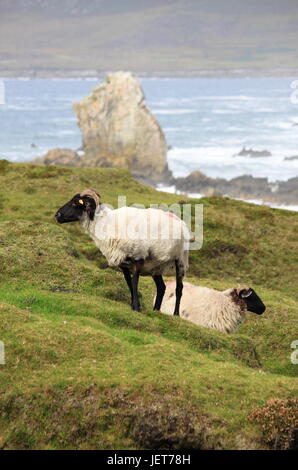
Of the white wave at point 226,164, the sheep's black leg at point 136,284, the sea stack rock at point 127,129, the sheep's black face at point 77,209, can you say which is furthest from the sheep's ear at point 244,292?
the white wave at point 226,164

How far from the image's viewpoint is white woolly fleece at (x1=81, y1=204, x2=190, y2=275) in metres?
20.0

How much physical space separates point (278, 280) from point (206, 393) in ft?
64.6

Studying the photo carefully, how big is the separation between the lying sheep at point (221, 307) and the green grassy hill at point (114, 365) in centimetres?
140

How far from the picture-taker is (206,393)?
587 inches

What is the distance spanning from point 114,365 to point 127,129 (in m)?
102

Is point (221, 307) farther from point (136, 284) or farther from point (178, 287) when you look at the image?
point (136, 284)

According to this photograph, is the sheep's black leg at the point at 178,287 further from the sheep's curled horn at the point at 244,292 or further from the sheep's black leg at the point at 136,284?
the sheep's curled horn at the point at 244,292

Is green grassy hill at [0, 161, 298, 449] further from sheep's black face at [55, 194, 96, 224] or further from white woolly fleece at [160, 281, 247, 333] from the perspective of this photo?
sheep's black face at [55, 194, 96, 224]

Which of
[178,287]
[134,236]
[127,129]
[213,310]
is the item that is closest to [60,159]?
[127,129]

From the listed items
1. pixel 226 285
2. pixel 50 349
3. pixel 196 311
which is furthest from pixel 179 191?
pixel 50 349

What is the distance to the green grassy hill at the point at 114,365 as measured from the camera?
13.9m

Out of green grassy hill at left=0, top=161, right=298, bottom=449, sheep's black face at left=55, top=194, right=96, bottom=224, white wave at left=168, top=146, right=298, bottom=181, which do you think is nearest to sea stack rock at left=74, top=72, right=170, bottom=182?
white wave at left=168, top=146, right=298, bottom=181

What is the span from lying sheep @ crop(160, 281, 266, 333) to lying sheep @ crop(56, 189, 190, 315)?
207 centimetres
